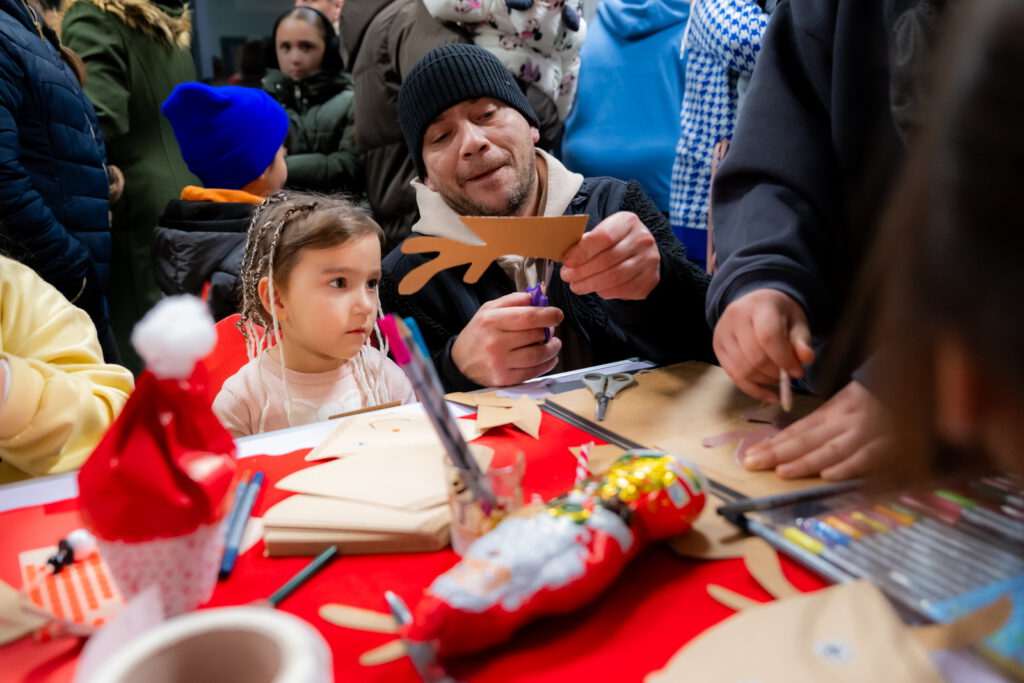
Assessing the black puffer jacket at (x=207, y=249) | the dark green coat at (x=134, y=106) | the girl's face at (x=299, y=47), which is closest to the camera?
the black puffer jacket at (x=207, y=249)

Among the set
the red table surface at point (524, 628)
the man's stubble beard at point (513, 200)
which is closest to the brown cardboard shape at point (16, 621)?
the red table surface at point (524, 628)

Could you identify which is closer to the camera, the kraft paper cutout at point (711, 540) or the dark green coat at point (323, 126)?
the kraft paper cutout at point (711, 540)

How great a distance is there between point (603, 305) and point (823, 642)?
1.03m

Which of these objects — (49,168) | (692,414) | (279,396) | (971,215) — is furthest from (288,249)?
(971,215)

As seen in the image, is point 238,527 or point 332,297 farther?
point 332,297

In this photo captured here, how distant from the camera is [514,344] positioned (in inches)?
43.0

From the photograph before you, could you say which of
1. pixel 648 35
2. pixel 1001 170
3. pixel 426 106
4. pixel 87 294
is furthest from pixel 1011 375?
pixel 648 35

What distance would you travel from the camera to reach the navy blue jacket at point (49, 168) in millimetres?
1480

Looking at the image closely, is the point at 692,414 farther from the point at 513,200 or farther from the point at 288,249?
the point at 513,200

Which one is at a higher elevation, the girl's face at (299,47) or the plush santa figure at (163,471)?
the girl's face at (299,47)

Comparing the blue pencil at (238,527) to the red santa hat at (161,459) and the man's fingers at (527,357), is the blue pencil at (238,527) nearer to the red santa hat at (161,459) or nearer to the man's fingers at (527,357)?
the red santa hat at (161,459)

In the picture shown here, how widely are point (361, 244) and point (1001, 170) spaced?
978mm

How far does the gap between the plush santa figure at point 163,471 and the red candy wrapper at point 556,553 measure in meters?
0.17

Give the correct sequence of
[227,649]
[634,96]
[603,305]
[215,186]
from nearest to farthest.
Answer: [227,649]
[603,305]
[215,186]
[634,96]
